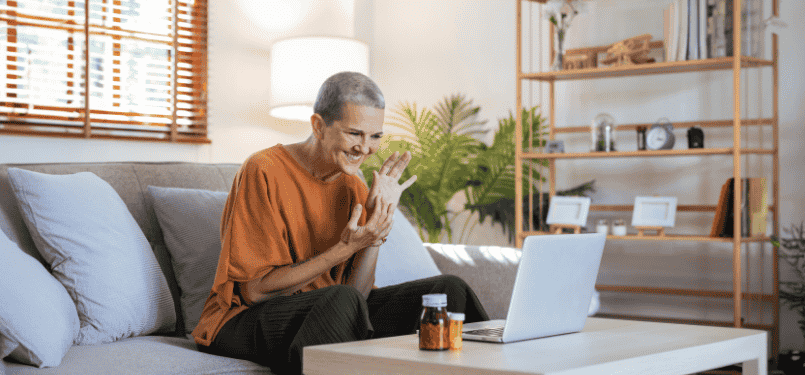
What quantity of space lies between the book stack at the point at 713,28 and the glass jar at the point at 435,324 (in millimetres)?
2172

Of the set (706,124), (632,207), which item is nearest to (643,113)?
(706,124)

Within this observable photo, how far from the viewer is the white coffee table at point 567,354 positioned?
3.93 ft

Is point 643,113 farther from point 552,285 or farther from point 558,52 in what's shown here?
point 552,285

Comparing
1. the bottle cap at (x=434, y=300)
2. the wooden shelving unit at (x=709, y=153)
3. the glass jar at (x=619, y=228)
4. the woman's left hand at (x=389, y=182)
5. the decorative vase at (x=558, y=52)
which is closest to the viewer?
the bottle cap at (x=434, y=300)

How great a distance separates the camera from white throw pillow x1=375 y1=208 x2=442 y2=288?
91.7 inches

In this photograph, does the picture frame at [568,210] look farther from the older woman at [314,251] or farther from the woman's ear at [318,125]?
the woman's ear at [318,125]

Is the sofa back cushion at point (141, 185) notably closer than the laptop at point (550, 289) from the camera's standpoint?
No

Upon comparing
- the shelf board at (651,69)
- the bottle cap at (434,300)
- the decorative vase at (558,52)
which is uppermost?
the decorative vase at (558,52)

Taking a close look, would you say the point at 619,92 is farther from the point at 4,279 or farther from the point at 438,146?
→ the point at 4,279

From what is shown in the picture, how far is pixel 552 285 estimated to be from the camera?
4.71 ft

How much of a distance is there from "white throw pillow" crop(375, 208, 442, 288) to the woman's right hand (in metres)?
0.47

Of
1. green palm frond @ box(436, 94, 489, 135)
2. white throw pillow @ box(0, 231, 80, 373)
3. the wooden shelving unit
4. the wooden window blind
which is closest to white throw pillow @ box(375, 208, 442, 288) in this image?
white throw pillow @ box(0, 231, 80, 373)

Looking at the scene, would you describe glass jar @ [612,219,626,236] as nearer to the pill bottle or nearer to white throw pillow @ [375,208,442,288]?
white throw pillow @ [375,208,442,288]

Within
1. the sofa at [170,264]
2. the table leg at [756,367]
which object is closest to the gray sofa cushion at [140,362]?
the sofa at [170,264]
